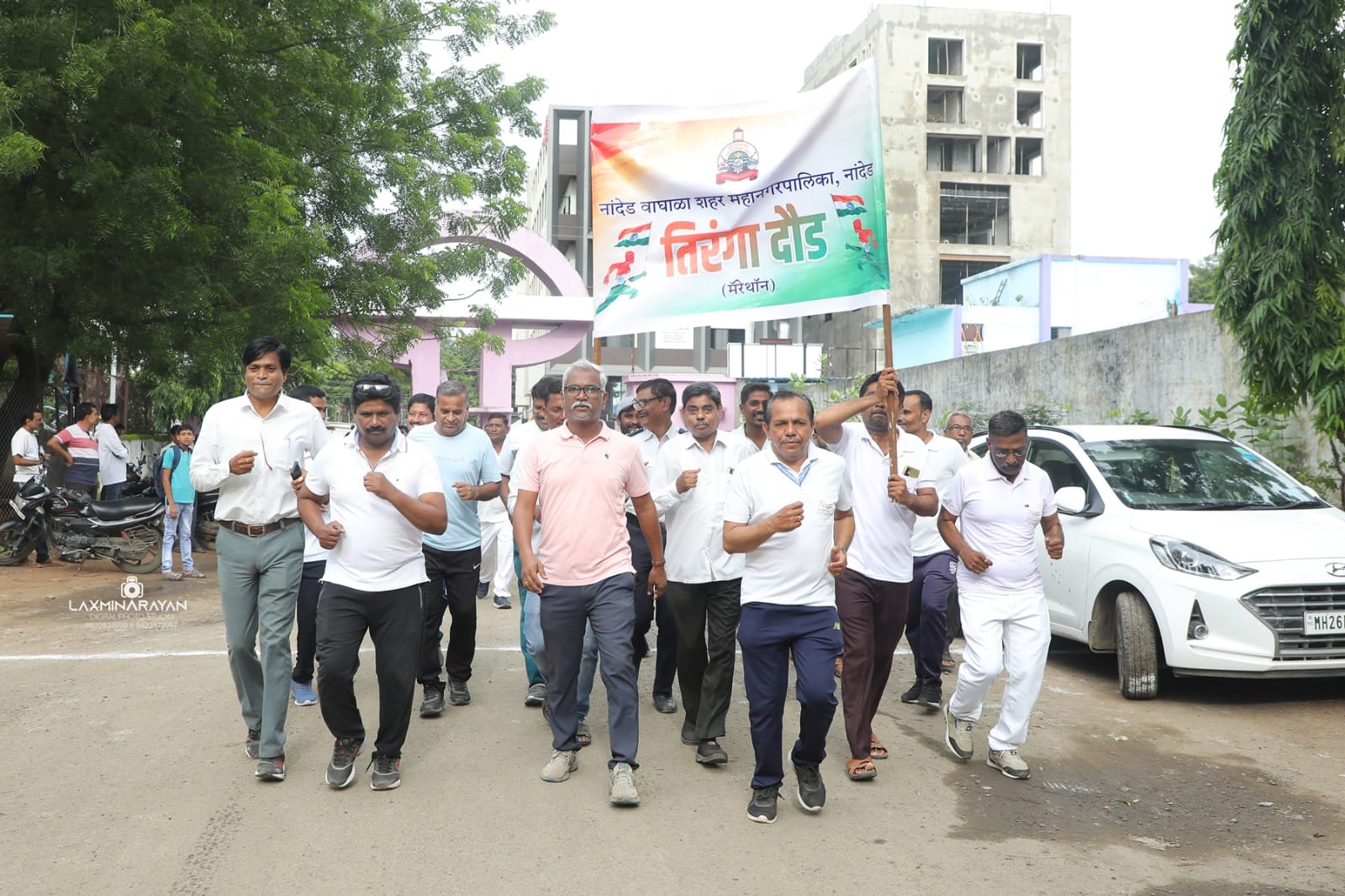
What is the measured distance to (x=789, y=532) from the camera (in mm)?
4852

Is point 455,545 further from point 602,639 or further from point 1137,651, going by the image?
point 1137,651

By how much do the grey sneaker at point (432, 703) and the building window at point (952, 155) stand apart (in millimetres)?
50137

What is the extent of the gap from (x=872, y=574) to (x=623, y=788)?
166cm

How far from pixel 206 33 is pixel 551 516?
8821mm

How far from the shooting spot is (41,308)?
13648 millimetres

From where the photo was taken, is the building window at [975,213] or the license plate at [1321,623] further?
the building window at [975,213]

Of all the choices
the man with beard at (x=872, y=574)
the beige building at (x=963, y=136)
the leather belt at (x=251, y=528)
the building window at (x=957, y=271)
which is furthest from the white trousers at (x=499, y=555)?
the building window at (x=957, y=271)

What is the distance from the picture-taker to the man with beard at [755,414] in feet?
21.0

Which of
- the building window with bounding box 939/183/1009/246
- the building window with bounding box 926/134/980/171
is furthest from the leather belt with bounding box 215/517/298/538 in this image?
the building window with bounding box 926/134/980/171

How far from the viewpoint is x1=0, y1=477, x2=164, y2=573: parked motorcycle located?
1320 centimetres

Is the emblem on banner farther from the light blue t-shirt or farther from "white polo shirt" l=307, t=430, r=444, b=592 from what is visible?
"white polo shirt" l=307, t=430, r=444, b=592

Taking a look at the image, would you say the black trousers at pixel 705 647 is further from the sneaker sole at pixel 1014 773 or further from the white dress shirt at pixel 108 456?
the white dress shirt at pixel 108 456

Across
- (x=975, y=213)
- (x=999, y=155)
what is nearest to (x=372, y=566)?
(x=975, y=213)

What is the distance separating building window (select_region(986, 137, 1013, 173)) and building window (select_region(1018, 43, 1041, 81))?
2902 millimetres
